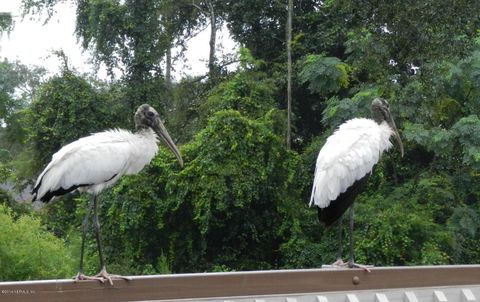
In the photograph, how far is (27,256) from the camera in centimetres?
992

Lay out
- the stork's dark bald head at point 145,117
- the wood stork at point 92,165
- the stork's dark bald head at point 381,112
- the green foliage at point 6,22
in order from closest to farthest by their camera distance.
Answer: the wood stork at point 92,165, the stork's dark bald head at point 145,117, the stork's dark bald head at point 381,112, the green foliage at point 6,22

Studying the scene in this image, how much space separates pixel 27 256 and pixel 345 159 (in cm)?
606

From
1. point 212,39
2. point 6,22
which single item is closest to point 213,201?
point 212,39

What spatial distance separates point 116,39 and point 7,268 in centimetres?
732

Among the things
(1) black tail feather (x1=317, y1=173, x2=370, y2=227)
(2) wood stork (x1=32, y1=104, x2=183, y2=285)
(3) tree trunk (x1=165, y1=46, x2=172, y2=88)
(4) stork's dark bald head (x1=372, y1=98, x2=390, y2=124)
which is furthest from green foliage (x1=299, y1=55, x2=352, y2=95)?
(2) wood stork (x1=32, y1=104, x2=183, y2=285)

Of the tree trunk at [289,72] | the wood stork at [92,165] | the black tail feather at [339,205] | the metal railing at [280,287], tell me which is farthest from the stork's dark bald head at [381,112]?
the tree trunk at [289,72]

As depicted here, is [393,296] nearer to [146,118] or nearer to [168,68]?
[146,118]

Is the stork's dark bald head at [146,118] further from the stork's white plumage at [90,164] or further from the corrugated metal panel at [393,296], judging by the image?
the corrugated metal panel at [393,296]

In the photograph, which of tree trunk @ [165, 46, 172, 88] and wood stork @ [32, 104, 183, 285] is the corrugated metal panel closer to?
wood stork @ [32, 104, 183, 285]

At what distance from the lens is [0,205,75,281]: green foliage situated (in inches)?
388

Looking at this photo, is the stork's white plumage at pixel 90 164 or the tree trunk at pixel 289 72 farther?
the tree trunk at pixel 289 72

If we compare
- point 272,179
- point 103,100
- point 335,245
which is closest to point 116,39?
point 103,100

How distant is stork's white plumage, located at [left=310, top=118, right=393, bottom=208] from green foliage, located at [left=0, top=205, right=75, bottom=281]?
18.5ft

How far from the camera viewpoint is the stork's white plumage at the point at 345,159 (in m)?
Answer: 5.12
